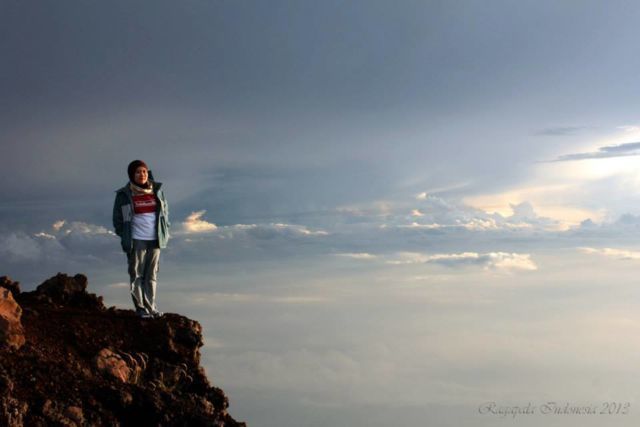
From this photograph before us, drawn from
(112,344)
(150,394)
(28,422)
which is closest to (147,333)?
(112,344)

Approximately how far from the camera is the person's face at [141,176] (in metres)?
17.5

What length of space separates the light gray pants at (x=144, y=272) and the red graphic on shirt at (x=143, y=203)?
0.65 meters

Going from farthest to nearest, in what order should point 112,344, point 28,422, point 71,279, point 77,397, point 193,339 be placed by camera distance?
point 71,279
point 193,339
point 112,344
point 77,397
point 28,422

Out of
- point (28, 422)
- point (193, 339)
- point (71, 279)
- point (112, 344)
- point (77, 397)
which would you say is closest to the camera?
point (28, 422)

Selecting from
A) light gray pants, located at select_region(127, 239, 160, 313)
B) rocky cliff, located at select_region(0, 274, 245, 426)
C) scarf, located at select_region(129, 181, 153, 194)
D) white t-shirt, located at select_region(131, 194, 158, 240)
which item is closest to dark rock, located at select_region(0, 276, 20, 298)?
rocky cliff, located at select_region(0, 274, 245, 426)

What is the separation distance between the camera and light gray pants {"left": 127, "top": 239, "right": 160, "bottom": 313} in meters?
17.8

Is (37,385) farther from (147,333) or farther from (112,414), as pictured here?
(147,333)

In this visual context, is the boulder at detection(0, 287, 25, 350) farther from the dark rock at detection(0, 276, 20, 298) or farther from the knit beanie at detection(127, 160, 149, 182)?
the knit beanie at detection(127, 160, 149, 182)

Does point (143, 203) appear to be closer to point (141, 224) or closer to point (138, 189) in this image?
point (138, 189)

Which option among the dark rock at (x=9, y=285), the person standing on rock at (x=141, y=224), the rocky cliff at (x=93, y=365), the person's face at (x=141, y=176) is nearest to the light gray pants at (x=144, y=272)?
the person standing on rock at (x=141, y=224)

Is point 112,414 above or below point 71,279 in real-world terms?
below

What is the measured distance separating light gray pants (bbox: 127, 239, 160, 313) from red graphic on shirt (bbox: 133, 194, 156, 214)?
65cm

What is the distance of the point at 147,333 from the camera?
17.5m

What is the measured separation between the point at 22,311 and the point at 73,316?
1.07 metres
